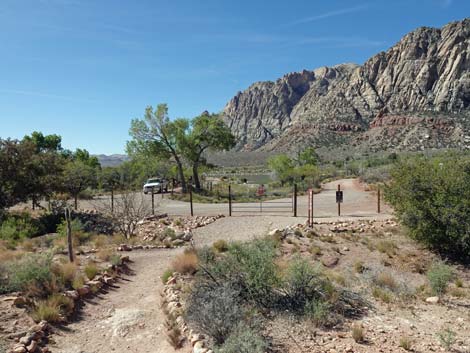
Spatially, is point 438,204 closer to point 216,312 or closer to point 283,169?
point 216,312

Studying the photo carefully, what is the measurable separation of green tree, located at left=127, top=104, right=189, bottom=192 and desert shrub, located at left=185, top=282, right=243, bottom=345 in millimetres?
25184

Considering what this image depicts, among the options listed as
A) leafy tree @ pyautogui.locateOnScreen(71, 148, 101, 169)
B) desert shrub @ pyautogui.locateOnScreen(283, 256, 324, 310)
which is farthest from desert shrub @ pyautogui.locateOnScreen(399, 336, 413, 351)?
leafy tree @ pyautogui.locateOnScreen(71, 148, 101, 169)

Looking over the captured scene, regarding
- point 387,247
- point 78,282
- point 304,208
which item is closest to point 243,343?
point 78,282

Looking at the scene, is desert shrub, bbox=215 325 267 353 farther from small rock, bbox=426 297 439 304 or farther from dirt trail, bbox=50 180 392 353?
small rock, bbox=426 297 439 304

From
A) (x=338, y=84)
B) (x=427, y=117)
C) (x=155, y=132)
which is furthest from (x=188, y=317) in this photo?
(x=338, y=84)

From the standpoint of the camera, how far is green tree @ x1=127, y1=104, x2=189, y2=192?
3169cm

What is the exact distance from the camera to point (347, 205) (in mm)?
22516

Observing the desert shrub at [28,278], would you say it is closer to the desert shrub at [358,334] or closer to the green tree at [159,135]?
the desert shrub at [358,334]

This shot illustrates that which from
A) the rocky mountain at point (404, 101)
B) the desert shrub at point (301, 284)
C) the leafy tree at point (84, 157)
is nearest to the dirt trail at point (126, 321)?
the desert shrub at point (301, 284)

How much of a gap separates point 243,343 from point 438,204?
370 inches

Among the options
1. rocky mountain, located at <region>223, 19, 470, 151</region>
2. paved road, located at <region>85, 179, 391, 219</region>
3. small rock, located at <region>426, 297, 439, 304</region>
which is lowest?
small rock, located at <region>426, 297, 439, 304</region>

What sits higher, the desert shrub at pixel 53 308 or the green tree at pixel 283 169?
the green tree at pixel 283 169

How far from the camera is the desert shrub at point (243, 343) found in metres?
5.18

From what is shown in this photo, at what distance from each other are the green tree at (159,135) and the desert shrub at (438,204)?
22.1 m
